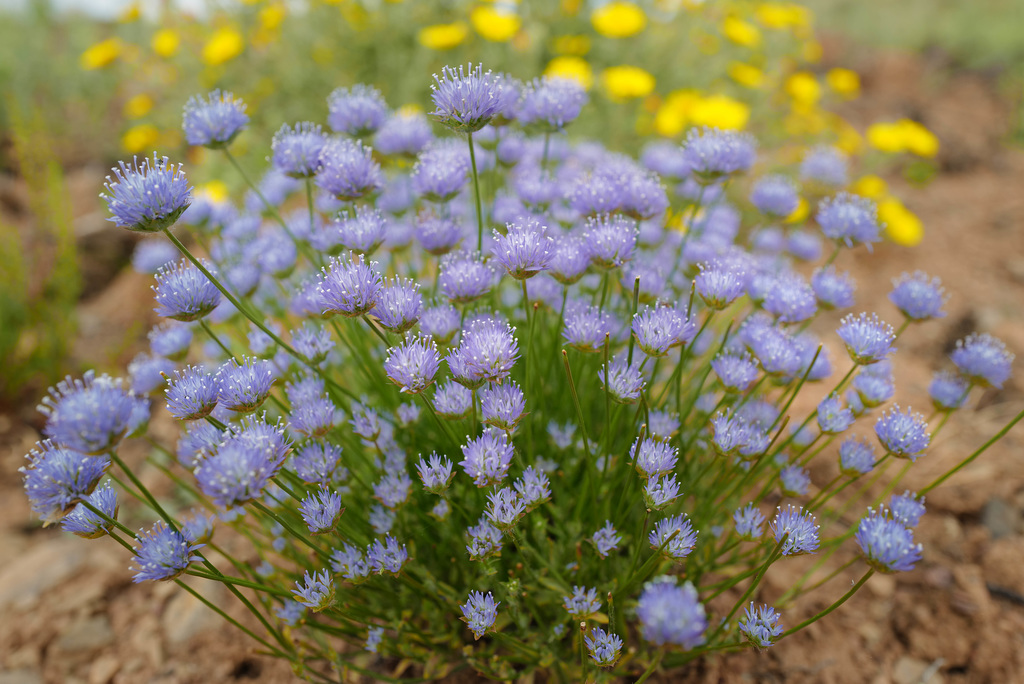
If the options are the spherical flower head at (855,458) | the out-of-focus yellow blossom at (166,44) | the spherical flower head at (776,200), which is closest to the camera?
the spherical flower head at (855,458)

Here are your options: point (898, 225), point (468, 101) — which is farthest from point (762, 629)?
point (898, 225)

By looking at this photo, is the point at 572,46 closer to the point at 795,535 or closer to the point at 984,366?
the point at 984,366

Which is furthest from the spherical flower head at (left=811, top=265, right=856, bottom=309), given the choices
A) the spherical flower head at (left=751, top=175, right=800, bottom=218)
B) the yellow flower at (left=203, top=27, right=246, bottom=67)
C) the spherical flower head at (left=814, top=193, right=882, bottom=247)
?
the yellow flower at (left=203, top=27, right=246, bottom=67)

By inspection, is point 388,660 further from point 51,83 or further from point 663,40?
point 51,83

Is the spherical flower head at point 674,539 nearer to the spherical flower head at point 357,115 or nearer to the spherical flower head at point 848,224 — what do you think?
the spherical flower head at point 848,224

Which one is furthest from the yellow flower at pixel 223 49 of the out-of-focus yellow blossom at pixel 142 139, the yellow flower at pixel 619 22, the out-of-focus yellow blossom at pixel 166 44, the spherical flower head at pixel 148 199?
the spherical flower head at pixel 148 199

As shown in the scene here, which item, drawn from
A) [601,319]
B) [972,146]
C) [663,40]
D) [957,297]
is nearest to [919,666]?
[601,319]

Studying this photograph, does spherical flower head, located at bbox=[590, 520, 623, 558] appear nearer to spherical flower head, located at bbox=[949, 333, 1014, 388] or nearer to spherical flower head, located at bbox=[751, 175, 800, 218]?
spherical flower head, located at bbox=[949, 333, 1014, 388]
